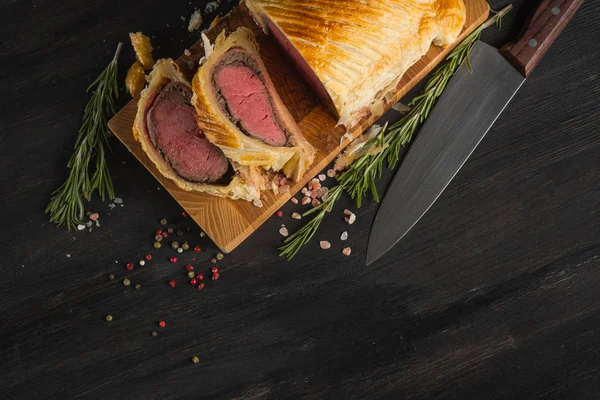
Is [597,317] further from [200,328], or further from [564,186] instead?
[200,328]

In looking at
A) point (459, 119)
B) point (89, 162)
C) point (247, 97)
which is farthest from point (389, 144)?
point (89, 162)

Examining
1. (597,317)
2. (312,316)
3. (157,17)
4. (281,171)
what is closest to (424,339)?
(312,316)

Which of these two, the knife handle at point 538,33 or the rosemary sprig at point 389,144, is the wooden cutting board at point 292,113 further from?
the knife handle at point 538,33

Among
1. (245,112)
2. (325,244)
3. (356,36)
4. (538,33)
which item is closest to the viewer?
(356,36)

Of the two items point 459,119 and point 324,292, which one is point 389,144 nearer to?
point 459,119

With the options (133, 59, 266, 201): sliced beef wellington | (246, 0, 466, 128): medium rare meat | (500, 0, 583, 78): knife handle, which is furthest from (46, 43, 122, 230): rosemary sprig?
(500, 0, 583, 78): knife handle
